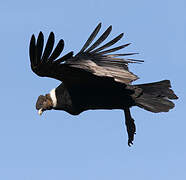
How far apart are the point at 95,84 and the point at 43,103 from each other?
3.78 ft

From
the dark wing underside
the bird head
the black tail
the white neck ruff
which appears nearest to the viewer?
the dark wing underside

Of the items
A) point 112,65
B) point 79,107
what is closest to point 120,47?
point 112,65

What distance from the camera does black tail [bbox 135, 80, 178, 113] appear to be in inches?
418

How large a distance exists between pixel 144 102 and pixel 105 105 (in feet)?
1.82

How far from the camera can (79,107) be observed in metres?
10.7

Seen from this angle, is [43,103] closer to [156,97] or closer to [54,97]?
[54,97]

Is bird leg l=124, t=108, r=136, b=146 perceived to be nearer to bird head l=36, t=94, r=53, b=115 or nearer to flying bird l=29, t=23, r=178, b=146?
flying bird l=29, t=23, r=178, b=146

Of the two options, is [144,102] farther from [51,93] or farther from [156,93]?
[51,93]

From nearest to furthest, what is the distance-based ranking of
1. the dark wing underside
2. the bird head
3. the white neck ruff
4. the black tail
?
the dark wing underside < the black tail < the white neck ruff < the bird head

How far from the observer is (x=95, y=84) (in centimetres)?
1040

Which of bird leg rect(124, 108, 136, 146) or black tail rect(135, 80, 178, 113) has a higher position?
black tail rect(135, 80, 178, 113)

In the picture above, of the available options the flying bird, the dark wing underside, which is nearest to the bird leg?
the flying bird

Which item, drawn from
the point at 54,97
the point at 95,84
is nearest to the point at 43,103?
the point at 54,97

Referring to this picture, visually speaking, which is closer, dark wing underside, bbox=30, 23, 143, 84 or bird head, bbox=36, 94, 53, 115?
dark wing underside, bbox=30, 23, 143, 84
